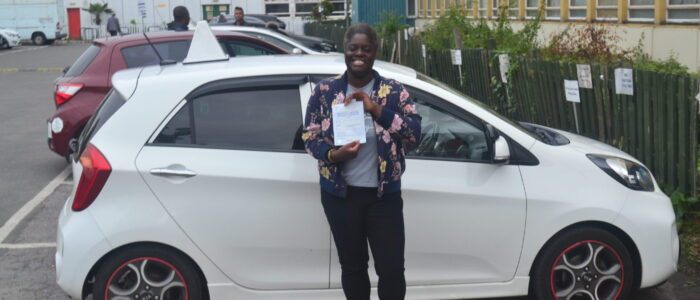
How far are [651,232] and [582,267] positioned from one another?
1.46ft

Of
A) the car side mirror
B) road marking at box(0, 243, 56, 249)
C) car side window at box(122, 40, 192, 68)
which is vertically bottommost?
road marking at box(0, 243, 56, 249)

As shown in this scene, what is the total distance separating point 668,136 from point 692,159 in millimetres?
361

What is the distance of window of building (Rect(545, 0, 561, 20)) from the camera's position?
69.0ft

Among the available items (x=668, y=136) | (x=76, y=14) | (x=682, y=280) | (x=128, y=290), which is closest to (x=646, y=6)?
Answer: (x=668, y=136)

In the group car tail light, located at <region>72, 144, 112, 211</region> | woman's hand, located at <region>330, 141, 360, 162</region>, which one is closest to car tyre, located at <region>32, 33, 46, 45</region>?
car tail light, located at <region>72, 144, 112, 211</region>

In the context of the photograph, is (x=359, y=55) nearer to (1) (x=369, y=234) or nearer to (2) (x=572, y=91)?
(1) (x=369, y=234)

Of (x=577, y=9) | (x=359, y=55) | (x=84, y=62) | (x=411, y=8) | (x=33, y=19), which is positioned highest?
(x=33, y=19)

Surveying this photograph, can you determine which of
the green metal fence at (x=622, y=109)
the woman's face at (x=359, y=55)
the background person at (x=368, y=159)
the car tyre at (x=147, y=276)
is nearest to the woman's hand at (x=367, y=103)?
the background person at (x=368, y=159)

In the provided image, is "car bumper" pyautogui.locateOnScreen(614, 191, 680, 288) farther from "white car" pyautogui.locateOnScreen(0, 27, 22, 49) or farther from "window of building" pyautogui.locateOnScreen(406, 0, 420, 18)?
"white car" pyautogui.locateOnScreen(0, 27, 22, 49)

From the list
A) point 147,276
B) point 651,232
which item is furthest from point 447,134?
point 147,276

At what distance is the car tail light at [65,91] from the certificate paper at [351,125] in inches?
261

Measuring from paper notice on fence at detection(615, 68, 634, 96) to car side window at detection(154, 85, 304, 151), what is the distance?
3.99 m

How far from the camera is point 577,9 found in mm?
19734

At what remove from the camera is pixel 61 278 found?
16.9 ft
